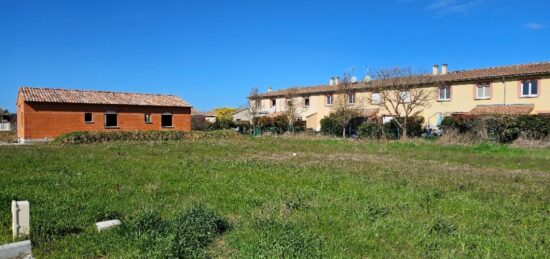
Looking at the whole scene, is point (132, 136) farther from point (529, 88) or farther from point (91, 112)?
point (529, 88)

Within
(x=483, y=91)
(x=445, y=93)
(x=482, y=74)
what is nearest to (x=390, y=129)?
(x=445, y=93)

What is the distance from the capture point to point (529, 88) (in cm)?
2795

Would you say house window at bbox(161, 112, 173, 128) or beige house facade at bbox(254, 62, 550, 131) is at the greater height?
beige house facade at bbox(254, 62, 550, 131)

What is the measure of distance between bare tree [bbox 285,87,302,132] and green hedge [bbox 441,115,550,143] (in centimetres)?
1885

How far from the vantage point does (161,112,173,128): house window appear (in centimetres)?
3756

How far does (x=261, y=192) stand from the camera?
8.23 metres

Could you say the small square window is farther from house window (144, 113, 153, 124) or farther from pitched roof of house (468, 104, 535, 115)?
pitched roof of house (468, 104, 535, 115)

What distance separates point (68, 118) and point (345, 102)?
79.1 ft

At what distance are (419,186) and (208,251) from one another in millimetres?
5993

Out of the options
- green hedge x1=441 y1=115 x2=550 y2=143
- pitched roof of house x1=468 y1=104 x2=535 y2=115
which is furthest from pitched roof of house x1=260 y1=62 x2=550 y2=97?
green hedge x1=441 y1=115 x2=550 y2=143

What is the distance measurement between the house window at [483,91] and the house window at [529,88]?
7.68ft

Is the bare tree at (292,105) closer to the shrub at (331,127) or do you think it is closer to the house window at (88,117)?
the shrub at (331,127)

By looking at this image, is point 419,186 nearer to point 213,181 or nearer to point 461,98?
point 213,181

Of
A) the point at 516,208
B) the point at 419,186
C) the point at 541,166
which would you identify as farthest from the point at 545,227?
the point at 541,166
